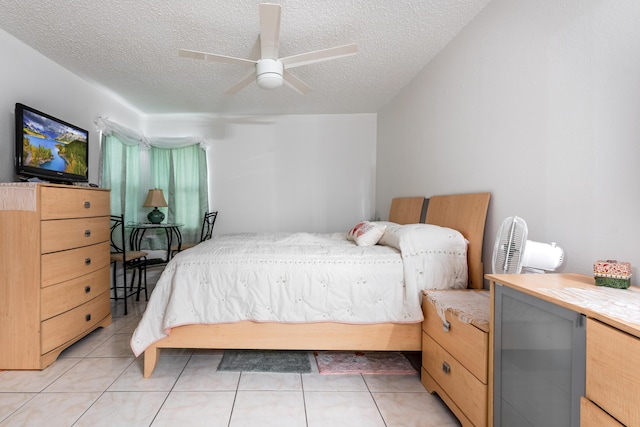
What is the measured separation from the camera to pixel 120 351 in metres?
2.30

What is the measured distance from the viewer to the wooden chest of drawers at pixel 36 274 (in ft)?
6.59

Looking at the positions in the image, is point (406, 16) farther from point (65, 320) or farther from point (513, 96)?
point (65, 320)

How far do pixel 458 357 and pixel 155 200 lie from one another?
4.00 metres

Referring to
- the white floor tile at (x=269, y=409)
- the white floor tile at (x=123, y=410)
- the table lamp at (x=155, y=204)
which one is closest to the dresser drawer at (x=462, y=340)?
the white floor tile at (x=269, y=409)

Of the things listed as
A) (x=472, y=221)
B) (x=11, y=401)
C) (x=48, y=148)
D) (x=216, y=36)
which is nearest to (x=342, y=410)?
(x=472, y=221)

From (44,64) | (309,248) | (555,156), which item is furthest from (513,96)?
(44,64)

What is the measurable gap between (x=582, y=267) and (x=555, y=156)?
1.80ft

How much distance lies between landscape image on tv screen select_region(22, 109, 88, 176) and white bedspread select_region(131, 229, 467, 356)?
149cm

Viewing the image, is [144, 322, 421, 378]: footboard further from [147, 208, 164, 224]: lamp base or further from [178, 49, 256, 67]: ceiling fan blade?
[147, 208, 164, 224]: lamp base

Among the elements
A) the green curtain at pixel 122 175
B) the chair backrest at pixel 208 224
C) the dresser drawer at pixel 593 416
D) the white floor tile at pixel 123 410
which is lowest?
the white floor tile at pixel 123 410

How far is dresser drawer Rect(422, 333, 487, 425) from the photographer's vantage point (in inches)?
53.0

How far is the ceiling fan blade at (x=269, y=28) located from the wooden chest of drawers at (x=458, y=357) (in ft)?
6.41

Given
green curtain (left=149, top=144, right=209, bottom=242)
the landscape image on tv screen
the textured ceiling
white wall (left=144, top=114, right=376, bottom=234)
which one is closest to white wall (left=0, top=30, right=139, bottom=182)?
the textured ceiling

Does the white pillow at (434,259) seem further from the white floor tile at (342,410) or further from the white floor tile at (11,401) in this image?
the white floor tile at (11,401)
